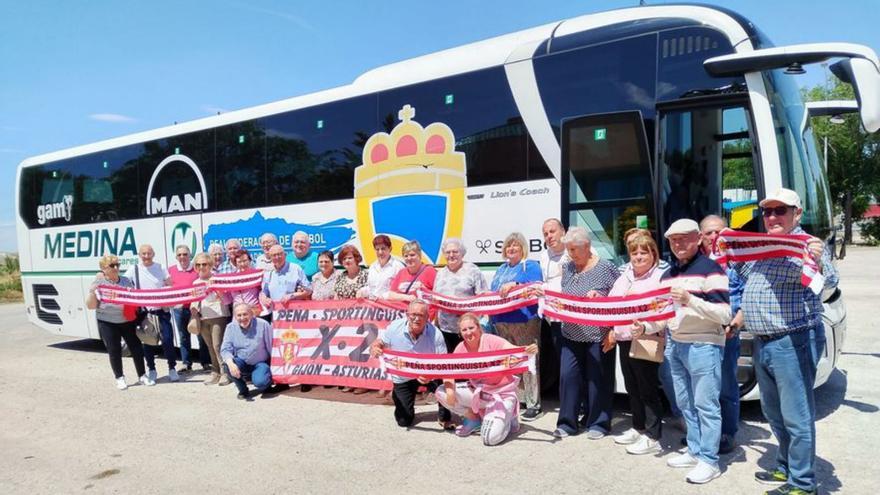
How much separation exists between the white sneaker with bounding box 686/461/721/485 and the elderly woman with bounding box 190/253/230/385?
6.22 metres

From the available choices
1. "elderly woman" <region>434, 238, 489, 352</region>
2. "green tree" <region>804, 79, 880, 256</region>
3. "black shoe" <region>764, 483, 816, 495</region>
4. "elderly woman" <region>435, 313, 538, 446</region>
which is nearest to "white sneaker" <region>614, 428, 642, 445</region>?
"elderly woman" <region>435, 313, 538, 446</region>

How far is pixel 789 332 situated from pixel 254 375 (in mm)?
6021

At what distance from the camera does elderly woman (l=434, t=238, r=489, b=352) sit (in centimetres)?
652

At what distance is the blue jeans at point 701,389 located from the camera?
4543 millimetres

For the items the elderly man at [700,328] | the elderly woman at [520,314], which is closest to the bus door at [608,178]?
the elderly woman at [520,314]

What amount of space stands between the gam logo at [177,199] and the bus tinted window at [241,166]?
1.27ft

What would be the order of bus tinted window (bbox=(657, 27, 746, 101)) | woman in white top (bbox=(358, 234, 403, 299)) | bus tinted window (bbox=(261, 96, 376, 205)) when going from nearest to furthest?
bus tinted window (bbox=(657, 27, 746, 101)), woman in white top (bbox=(358, 234, 403, 299)), bus tinted window (bbox=(261, 96, 376, 205))

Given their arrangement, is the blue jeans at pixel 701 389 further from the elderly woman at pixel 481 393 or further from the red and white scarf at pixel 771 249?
the elderly woman at pixel 481 393

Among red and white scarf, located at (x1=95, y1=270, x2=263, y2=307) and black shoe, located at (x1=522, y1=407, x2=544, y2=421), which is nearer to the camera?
black shoe, located at (x1=522, y1=407, x2=544, y2=421)

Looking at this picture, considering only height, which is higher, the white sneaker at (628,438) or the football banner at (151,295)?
the football banner at (151,295)

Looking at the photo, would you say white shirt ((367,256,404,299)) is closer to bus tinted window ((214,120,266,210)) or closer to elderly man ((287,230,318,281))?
elderly man ((287,230,318,281))

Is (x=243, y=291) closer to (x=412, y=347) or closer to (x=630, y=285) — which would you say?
(x=412, y=347)

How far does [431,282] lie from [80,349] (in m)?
9.51

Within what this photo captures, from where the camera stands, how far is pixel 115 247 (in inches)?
443
